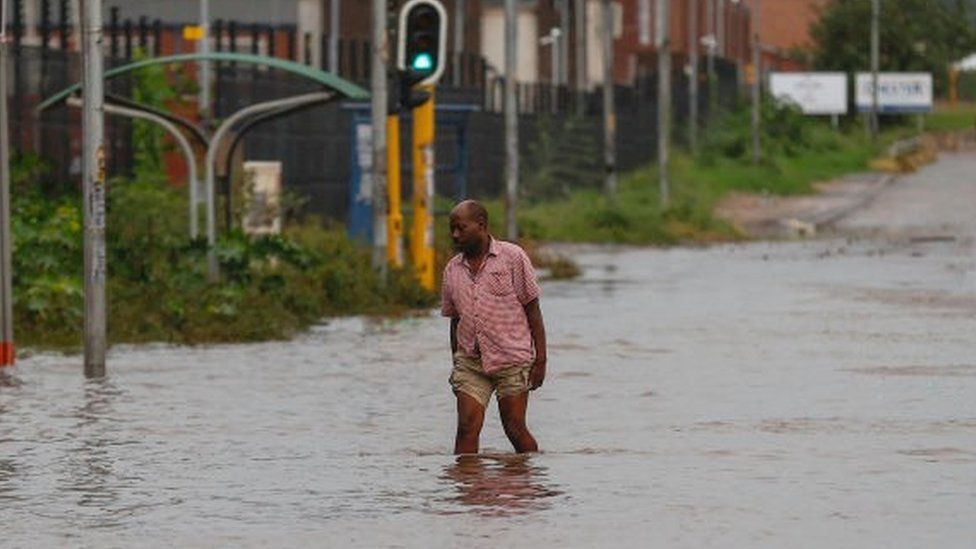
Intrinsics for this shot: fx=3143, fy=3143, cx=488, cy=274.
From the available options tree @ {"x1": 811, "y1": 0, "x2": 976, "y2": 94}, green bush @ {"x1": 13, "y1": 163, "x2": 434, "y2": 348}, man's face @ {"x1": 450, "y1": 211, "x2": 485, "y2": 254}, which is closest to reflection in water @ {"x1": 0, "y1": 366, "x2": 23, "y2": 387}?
green bush @ {"x1": 13, "y1": 163, "x2": 434, "y2": 348}

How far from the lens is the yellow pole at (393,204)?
114 feet

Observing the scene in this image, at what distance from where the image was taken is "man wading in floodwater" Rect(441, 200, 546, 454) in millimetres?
16203

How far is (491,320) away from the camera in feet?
53.2

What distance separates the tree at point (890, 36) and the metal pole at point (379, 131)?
9240 cm

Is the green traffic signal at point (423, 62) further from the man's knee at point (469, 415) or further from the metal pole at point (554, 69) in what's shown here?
the metal pole at point (554, 69)

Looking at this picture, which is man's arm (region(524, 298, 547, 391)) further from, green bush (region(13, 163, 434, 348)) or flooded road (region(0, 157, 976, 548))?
green bush (region(13, 163, 434, 348))

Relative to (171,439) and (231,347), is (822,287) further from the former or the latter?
(171,439)

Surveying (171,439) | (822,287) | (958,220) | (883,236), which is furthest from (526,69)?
(171,439)

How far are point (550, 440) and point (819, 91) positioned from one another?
4123 inches

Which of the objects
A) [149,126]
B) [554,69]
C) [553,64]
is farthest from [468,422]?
[553,64]

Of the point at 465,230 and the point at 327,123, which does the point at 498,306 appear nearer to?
the point at 465,230

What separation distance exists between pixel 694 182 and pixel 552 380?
51168mm

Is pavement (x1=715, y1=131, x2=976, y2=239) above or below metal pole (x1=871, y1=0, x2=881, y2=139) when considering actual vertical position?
below

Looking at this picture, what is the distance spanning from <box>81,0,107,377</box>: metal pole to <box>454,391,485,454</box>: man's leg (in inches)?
290
